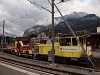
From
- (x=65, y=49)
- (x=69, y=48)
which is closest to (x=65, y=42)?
(x=65, y=49)

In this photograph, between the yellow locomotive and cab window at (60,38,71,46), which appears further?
cab window at (60,38,71,46)

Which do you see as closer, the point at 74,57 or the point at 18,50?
the point at 74,57

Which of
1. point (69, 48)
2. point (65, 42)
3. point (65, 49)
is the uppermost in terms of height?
point (65, 42)

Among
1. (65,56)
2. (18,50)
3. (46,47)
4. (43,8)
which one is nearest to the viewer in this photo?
(43,8)

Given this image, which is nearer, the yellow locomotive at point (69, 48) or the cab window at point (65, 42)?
the yellow locomotive at point (69, 48)

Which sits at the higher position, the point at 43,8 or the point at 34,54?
the point at 43,8

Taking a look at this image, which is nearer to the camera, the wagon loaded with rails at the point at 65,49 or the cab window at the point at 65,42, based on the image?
the wagon loaded with rails at the point at 65,49

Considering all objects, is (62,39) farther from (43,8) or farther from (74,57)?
(43,8)

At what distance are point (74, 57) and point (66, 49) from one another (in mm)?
1260

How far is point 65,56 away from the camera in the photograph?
77.7 ft

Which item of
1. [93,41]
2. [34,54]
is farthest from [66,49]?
[93,41]

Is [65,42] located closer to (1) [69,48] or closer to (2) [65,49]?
(2) [65,49]

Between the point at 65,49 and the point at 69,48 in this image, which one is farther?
the point at 65,49

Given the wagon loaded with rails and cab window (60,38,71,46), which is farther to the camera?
cab window (60,38,71,46)
